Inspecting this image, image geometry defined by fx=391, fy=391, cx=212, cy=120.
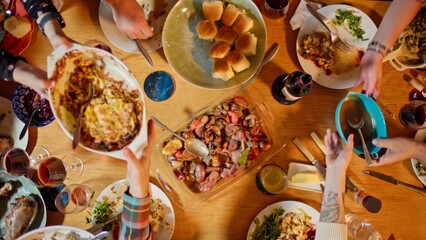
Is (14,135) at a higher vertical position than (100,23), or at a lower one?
lower

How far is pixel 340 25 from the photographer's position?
188cm

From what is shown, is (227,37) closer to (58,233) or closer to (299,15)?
(299,15)

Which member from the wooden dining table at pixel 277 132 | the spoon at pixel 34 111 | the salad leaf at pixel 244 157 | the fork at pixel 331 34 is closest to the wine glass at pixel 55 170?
the wooden dining table at pixel 277 132

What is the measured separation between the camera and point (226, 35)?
1.78 meters

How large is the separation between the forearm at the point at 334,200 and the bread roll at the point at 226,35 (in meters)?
0.73

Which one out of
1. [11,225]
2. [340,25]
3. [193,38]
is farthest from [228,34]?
[11,225]

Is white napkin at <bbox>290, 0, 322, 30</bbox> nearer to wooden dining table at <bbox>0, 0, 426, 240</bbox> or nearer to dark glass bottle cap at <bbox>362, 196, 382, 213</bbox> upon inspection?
wooden dining table at <bbox>0, 0, 426, 240</bbox>

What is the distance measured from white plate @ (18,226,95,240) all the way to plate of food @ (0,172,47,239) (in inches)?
2.3

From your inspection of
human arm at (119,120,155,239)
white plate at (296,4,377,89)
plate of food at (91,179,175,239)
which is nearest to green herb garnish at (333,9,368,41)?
white plate at (296,4,377,89)

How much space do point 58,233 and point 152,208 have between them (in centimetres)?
41

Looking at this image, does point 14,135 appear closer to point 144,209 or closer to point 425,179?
point 144,209

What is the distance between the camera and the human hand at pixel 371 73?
1.74 metres

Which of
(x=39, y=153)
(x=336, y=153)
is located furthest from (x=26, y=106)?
(x=336, y=153)

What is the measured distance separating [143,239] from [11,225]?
0.62 m
